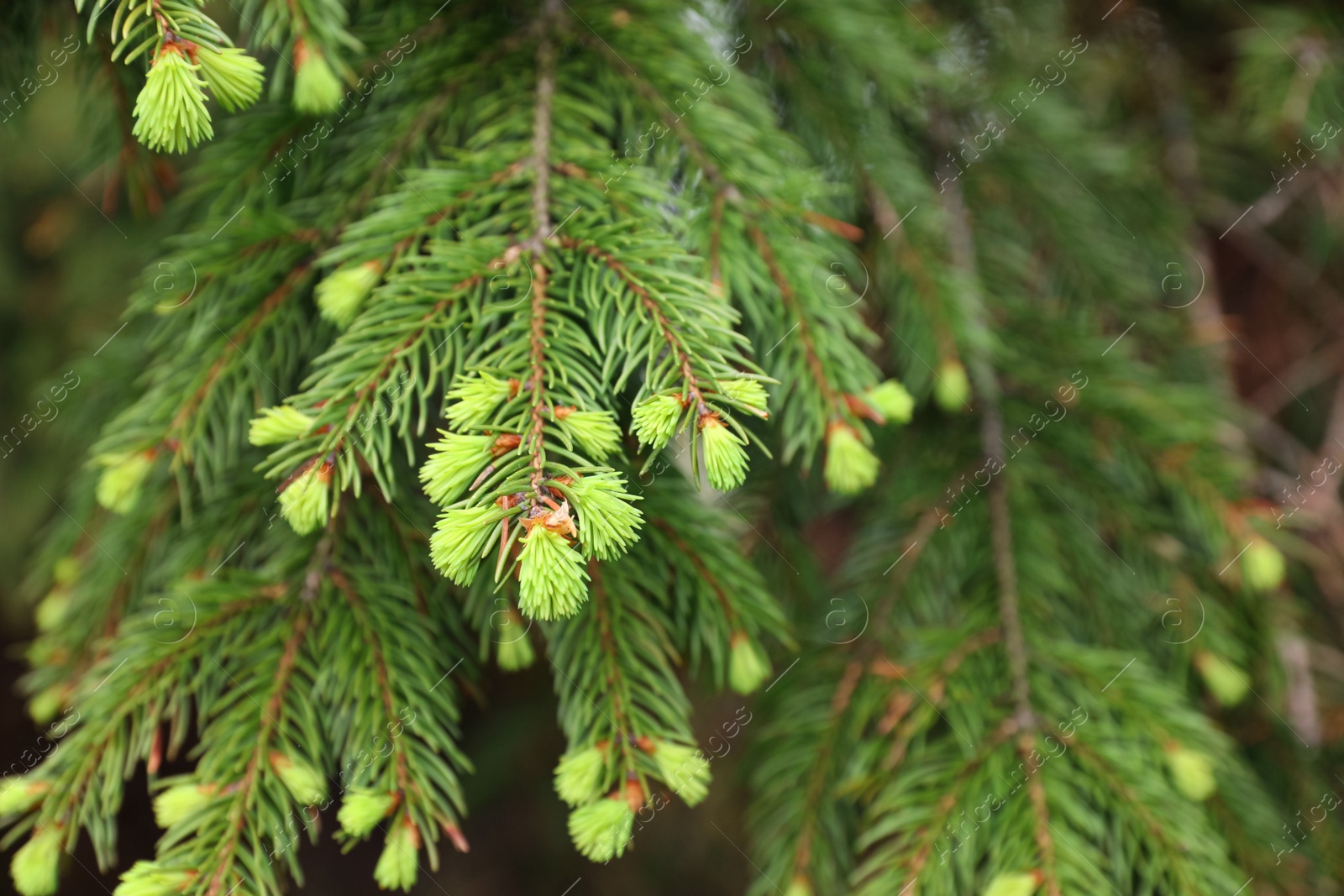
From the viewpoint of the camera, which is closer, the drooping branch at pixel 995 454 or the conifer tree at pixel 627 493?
the conifer tree at pixel 627 493

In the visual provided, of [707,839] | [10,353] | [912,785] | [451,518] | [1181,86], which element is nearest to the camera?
[451,518]

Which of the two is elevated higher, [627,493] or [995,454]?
[627,493]

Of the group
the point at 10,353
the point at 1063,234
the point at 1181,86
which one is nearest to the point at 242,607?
the point at 1063,234

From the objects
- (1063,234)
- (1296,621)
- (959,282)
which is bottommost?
(1296,621)

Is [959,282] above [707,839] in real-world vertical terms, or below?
above

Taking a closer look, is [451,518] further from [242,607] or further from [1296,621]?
[1296,621]

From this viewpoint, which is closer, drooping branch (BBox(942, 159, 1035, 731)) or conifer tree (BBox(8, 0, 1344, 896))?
conifer tree (BBox(8, 0, 1344, 896))

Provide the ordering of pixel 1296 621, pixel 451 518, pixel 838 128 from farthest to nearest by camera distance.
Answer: pixel 1296 621 < pixel 838 128 < pixel 451 518

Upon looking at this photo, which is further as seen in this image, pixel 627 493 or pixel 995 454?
pixel 995 454
